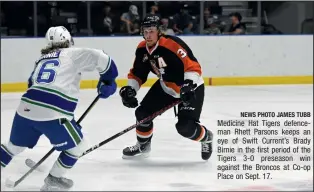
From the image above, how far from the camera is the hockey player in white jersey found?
11.1 ft

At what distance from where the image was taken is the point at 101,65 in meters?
Result: 3.56

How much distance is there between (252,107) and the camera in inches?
267

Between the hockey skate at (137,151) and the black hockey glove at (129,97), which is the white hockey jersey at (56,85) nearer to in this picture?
the black hockey glove at (129,97)

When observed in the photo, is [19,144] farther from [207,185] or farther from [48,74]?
[207,185]

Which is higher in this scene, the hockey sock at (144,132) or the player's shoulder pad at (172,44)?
the player's shoulder pad at (172,44)

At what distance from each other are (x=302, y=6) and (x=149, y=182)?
7476 mm

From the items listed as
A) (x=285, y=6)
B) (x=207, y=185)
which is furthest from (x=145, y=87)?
(x=207, y=185)

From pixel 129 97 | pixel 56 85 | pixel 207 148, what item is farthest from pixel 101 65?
pixel 207 148

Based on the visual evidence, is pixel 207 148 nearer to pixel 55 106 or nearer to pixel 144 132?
pixel 144 132

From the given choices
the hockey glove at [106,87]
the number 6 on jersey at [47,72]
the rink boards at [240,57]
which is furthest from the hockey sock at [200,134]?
the rink boards at [240,57]

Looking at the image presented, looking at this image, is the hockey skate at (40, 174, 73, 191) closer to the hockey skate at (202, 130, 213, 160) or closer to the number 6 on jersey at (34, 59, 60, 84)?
the number 6 on jersey at (34, 59, 60, 84)

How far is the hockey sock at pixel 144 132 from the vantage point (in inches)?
176

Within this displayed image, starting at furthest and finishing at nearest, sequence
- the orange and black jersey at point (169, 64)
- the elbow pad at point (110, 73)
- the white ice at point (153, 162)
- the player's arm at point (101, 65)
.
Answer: the orange and black jersey at point (169, 64), the white ice at point (153, 162), the elbow pad at point (110, 73), the player's arm at point (101, 65)

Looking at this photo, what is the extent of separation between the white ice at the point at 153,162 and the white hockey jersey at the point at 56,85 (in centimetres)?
48
